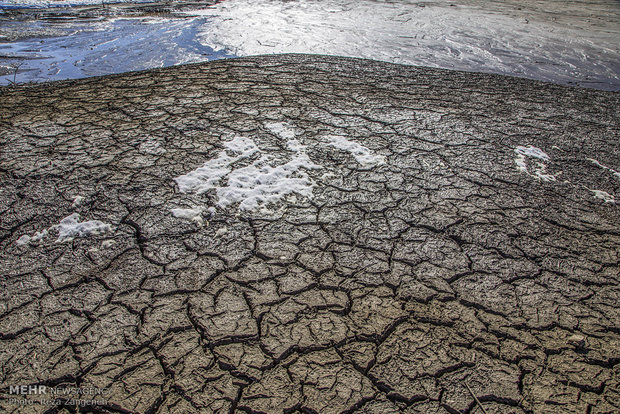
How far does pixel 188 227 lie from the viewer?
8.41 feet

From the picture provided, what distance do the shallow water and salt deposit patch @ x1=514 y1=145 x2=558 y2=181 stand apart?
292 cm

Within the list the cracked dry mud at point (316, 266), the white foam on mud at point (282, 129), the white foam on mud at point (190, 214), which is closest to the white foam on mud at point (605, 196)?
the cracked dry mud at point (316, 266)

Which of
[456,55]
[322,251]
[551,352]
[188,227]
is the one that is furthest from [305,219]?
[456,55]

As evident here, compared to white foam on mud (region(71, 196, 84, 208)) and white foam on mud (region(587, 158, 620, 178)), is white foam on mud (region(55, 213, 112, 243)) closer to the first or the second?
white foam on mud (region(71, 196, 84, 208))

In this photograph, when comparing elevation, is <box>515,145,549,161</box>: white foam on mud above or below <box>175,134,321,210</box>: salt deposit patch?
above

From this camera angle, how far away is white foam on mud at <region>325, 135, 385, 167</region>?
3.37 meters

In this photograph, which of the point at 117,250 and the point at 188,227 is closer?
the point at 117,250

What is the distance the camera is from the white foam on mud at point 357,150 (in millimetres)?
3371

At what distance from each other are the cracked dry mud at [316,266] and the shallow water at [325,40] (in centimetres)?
211

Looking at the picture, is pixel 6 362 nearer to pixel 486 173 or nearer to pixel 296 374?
pixel 296 374

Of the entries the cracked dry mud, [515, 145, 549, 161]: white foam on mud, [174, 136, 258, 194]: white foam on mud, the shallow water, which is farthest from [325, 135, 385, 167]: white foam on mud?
the shallow water

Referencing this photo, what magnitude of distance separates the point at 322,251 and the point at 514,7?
1173 cm

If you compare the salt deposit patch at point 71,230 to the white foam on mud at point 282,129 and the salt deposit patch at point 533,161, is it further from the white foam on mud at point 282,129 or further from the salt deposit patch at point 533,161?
the salt deposit patch at point 533,161

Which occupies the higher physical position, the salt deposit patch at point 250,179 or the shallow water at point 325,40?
the shallow water at point 325,40
